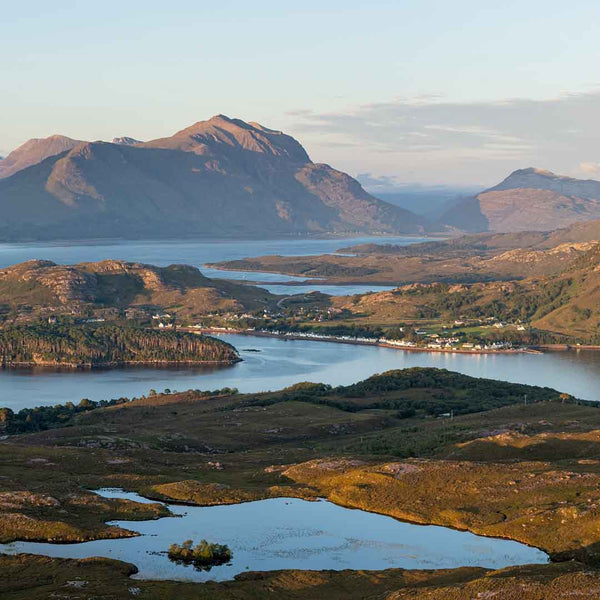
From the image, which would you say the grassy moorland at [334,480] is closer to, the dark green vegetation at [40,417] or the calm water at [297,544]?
the calm water at [297,544]

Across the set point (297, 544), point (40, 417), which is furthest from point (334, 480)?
point (40, 417)

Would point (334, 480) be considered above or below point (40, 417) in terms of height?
above

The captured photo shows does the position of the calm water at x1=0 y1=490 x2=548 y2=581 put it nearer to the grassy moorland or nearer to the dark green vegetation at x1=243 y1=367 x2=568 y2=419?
the grassy moorland

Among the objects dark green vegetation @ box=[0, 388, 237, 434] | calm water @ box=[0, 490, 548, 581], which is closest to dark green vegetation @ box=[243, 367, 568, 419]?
dark green vegetation @ box=[0, 388, 237, 434]

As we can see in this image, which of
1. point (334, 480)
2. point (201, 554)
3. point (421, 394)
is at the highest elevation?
point (334, 480)

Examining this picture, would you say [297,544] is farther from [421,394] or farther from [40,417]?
[421,394]


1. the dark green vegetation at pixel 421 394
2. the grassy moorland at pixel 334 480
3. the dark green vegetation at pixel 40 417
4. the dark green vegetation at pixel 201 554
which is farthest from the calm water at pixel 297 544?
the dark green vegetation at pixel 40 417
